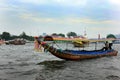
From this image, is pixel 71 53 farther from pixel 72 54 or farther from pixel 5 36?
pixel 5 36

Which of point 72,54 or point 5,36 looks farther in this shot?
point 5,36

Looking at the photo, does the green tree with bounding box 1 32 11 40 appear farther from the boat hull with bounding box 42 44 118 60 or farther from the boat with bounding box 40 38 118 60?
the boat hull with bounding box 42 44 118 60

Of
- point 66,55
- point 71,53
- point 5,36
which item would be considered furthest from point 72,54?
point 5,36

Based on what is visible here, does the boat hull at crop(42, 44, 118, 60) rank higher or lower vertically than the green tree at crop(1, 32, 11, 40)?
lower

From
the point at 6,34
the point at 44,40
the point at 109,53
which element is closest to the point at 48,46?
the point at 44,40

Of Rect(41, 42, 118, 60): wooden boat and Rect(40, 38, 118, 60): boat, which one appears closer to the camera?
Rect(40, 38, 118, 60): boat

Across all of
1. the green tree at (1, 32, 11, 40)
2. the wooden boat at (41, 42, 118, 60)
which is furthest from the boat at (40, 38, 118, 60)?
the green tree at (1, 32, 11, 40)

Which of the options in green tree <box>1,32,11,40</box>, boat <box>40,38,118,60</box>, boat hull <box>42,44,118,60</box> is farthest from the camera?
green tree <box>1,32,11,40</box>

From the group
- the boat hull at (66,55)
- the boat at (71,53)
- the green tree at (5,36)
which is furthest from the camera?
the green tree at (5,36)

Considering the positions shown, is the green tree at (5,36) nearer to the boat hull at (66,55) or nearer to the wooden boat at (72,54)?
the wooden boat at (72,54)

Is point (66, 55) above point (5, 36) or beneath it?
beneath

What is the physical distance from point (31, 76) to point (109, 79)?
6499mm

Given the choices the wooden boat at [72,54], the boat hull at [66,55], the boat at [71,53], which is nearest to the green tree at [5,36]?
the wooden boat at [72,54]

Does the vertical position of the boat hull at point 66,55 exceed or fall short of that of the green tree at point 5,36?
it falls short
